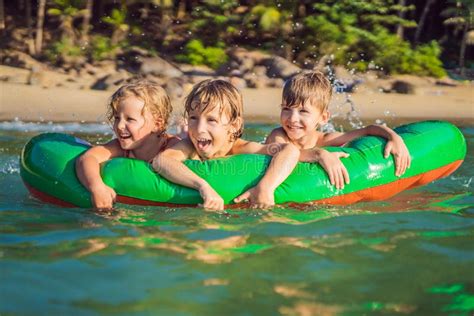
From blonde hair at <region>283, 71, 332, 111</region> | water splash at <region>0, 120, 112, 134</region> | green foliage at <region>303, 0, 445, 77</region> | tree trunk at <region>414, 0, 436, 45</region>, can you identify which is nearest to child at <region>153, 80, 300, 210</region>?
blonde hair at <region>283, 71, 332, 111</region>

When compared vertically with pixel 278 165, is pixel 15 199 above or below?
below

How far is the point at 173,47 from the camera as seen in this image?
648 inches

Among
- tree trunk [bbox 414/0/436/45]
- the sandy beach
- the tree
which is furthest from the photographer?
tree trunk [bbox 414/0/436/45]

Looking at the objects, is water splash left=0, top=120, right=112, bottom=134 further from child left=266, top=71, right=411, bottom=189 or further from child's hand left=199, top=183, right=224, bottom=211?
child's hand left=199, top=183, right=224, bottom=211

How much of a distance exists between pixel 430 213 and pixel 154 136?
74.8 inches

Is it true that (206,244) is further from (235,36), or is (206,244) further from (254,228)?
(235,36)

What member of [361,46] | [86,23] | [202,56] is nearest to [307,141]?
[202,56]

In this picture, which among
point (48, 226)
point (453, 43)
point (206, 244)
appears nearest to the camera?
point (206, 244)

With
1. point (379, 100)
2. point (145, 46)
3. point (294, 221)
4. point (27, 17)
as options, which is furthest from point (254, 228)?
point (27, 17)

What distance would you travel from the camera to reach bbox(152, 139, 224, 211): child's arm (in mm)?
4711

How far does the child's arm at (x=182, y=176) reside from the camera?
15.5ft

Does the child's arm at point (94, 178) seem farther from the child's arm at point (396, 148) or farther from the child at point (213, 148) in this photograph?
the child's arm at point (396, 148)

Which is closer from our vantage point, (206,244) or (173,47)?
(206,244)

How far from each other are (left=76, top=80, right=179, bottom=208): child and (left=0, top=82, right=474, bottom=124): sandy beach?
5.83 metres
